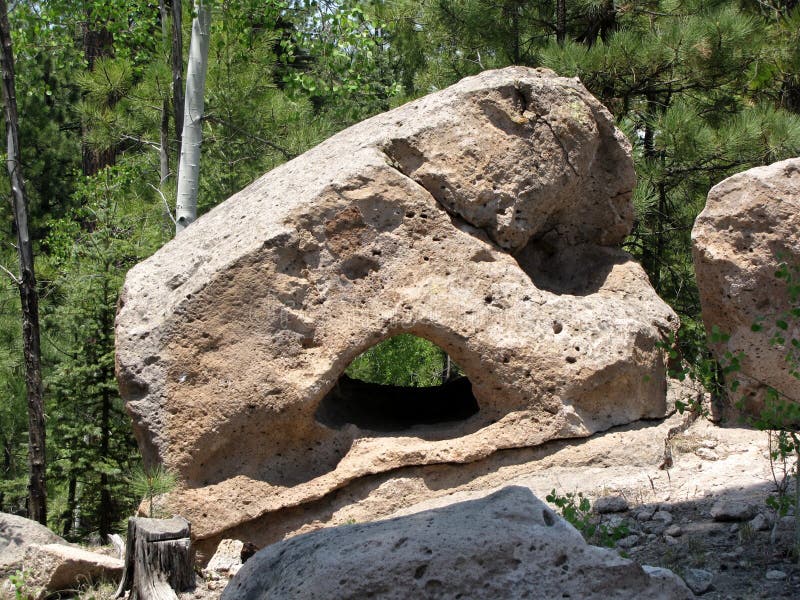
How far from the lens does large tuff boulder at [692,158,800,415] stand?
5766 millimetres

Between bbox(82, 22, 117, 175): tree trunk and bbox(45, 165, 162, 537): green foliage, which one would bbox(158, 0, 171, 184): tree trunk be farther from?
bbox(45, 165, 162, 537): green foliage

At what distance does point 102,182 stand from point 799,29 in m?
7.07

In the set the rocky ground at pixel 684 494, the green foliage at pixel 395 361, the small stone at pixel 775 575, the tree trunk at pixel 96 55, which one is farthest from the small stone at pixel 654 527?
the tree trunk at pixel 96 55

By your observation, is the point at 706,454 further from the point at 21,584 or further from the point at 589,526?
the point at 21,584

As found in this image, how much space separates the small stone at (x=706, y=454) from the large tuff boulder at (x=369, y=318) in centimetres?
41

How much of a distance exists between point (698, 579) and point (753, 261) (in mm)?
2509

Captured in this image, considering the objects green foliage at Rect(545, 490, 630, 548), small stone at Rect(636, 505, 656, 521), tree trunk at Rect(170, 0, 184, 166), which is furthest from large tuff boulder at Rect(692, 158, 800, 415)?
tree trunk at Rect(170, 0, 184, 166)

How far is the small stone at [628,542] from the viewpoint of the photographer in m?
4.60

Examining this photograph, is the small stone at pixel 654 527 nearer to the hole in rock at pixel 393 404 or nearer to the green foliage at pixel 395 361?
the hole in rock at pixel 393 404

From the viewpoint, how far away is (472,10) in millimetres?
9492

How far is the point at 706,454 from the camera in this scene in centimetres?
584

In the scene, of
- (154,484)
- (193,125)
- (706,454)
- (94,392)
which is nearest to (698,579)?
(706,454)

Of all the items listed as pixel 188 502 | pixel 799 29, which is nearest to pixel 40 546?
pixel 188 502

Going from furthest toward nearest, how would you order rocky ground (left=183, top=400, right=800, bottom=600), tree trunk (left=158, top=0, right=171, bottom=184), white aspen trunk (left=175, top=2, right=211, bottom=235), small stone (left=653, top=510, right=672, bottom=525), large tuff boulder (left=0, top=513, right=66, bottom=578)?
tree trunk (left=158, top=0, right=171, bottom=184) → white aspen trunk (left=175, top=2, right=211, bottom=235) → large tuff boulder (left=0, top=513, right=66, bottom=578) → small stone (left=653, top=510, right=672, bottom=525) → rocky ground (left=183, top=400, right=800, bottom=600)
